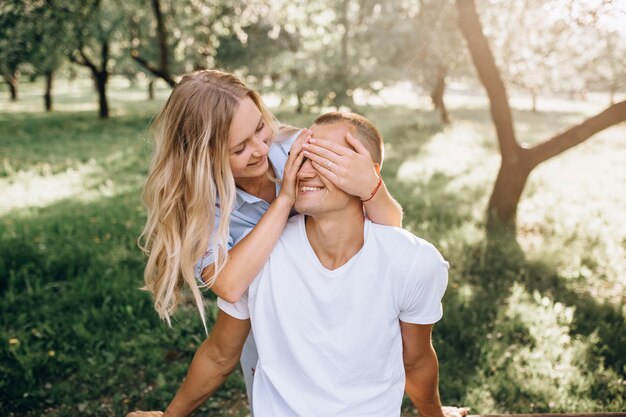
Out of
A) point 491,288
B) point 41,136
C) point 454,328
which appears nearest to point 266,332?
point 454,328

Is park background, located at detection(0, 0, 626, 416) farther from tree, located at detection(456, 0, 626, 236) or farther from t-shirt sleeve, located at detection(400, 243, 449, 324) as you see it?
t-shirt sleeve, located at detection(400, 243, 449, 324)

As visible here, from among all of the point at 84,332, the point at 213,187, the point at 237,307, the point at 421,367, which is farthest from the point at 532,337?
the point at 84,332

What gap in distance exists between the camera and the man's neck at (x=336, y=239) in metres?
2.07

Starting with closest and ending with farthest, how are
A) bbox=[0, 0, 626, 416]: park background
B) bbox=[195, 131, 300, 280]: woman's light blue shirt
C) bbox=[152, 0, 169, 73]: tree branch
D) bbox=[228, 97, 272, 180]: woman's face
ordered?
bbox=[228, 97, 272, 180]: woman's face
bbox=[195, 131, 300, 280]: woman's light blue shirt
bbox=[0, 0, 626, 416]: park background
bbox=[152, 0, 169, 73]: tree branch

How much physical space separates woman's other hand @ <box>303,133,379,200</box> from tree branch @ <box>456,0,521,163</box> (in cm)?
605

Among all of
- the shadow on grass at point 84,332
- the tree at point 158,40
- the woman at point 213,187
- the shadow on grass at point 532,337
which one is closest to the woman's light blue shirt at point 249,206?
the woman at point 213,187

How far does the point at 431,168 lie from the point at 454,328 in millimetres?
8386

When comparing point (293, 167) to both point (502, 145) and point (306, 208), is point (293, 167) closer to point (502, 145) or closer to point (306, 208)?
point (306, 208)

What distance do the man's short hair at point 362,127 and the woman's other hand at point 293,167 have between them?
0.33 feet

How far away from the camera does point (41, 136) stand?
59.7 ft

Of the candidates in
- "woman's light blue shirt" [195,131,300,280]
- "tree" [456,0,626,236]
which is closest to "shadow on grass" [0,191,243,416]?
"woman's light blue shirt" [195,131,300,280]

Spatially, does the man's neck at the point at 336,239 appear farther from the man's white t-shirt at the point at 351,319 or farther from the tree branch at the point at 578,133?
the tree branch at the point at 578,133

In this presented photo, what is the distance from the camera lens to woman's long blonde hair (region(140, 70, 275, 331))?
2188mm

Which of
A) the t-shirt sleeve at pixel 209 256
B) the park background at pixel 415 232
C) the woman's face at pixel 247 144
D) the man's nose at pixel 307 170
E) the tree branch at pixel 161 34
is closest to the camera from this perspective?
the man's nose at pixel 307 170
